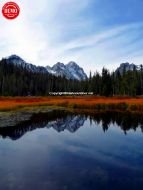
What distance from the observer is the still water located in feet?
45.9

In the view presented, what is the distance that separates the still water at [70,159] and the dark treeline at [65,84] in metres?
82.8

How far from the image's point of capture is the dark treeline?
113500 mm

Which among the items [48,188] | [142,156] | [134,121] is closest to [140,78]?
[134,121]

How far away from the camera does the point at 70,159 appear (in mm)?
18641

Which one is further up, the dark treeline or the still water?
the dark treeline

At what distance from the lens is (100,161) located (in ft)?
59.7

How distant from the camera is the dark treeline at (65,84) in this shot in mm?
113500

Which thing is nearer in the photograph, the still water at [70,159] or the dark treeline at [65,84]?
the still water at [70,159]

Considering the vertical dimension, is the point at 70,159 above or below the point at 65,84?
below

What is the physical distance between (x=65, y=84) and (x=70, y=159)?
163m

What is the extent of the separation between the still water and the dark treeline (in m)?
82.8

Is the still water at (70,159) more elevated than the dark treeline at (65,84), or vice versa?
the dark treeline at (65,84)

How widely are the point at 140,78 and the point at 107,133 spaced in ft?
314

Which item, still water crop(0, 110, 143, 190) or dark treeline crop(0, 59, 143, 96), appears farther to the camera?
dark treeline crop(0, 59, 143, 96)
